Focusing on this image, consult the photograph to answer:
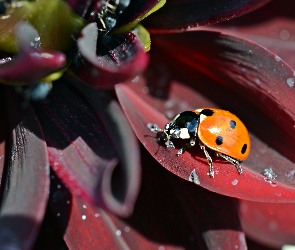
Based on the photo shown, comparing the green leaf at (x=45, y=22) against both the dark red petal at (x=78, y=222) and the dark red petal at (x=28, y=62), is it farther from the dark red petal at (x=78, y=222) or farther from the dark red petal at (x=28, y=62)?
the dark red petal at (x=78, y=222)

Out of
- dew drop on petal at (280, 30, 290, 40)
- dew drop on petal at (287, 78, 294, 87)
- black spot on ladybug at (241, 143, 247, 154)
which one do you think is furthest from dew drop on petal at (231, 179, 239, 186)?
dew drop on petal at (280, 30, 290, 40)

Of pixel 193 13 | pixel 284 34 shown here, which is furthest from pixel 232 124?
pixel 284 34

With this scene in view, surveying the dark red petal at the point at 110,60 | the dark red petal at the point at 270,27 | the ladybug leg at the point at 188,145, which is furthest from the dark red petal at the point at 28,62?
the dark red petal at the point at 270,27

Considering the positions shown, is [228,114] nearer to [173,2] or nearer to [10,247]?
[173,2]

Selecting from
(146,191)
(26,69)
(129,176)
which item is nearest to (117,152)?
(129,176)

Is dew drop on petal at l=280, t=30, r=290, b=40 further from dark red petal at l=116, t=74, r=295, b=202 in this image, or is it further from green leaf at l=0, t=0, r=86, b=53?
green leaf at l=0, t=0, r=86, b=53

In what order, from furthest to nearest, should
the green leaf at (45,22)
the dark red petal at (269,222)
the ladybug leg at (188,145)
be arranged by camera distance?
the dark red petal at (269,222) → the ladybug leg at (188,145) → the green leaf at (45,22)
